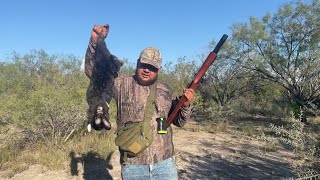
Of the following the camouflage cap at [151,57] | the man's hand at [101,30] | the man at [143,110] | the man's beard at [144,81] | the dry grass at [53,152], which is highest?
the man's hand at [101,30]

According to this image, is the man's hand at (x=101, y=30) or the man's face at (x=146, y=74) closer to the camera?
the man's hand at (x=101, y=30)

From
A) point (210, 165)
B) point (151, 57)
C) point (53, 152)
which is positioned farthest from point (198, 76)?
point (53, 152)

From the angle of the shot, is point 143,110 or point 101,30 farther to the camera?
point 143,110

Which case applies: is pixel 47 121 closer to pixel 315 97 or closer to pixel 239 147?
pixel 239 147

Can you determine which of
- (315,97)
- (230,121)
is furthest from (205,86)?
(315,97)

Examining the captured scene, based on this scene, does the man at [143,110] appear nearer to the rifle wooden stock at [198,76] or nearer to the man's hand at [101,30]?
the rifle wooden stock at [198,76]

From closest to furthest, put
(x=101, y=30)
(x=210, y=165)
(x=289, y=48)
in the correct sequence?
(x=101, y=30) < (x=210, y=165) < (x=289, y=48)

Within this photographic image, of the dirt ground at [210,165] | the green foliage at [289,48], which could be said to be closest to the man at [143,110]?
the dirt ground at [210,165]

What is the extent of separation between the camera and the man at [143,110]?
277cm

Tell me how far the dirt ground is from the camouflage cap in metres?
4.06

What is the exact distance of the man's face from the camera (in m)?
2.80

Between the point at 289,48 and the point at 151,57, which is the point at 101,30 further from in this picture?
the point at 289,48

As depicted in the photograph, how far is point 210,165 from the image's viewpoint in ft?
24.5

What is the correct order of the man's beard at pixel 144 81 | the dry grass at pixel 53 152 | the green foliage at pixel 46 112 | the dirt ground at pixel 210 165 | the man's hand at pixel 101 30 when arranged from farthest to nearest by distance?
the green foliage at pixel 46 112
the dry grass at pixel 53 152
the dirt ground at pixel 210 165
the man's beard at pixel 144 81
the man's hand at pixel 101 30
